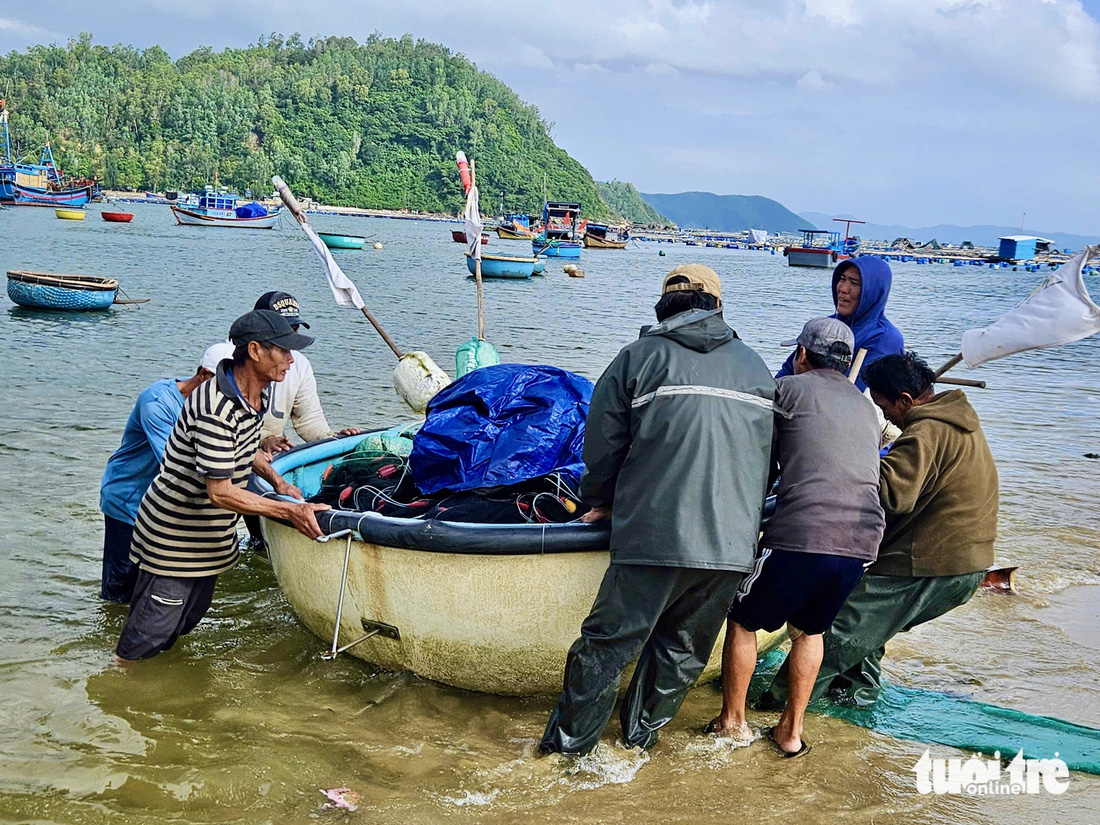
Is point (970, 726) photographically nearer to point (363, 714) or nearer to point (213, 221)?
point (363, 714)

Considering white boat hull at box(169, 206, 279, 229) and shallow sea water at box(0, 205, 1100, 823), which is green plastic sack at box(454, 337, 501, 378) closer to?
shallow sea water at box(0, 205, 1100, 823)

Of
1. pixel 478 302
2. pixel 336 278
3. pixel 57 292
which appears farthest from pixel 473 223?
pixel 57 292

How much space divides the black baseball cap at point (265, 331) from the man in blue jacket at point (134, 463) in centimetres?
60

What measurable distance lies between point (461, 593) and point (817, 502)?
1552mm

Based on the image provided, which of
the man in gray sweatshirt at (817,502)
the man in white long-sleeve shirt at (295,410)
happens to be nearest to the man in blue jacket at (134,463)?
the man in white long-sleeve shirt at (295,410)

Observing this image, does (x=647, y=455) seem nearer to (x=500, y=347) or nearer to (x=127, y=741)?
(x=127, y=741)

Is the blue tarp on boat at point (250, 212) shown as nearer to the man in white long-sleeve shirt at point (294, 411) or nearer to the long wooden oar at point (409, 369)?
the long wooden oar at point (409, 369)

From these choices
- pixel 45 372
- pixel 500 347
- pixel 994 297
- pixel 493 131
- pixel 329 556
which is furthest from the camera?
pixel 493 131

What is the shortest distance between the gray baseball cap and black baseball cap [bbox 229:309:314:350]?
2033 millimetres

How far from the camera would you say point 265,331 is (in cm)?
385

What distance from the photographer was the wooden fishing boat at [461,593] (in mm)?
4043

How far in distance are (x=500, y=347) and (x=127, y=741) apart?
15.7 meters

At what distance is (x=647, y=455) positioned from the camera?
11.6 ft

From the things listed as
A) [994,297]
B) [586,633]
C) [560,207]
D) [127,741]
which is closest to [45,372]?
[127,741]
